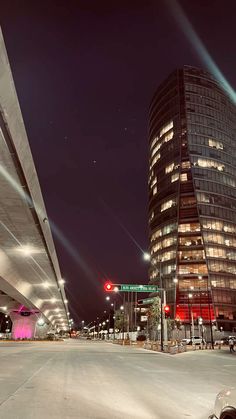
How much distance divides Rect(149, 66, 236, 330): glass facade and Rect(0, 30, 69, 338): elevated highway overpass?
55.9 meters

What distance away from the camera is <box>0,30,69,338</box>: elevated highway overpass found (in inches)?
478

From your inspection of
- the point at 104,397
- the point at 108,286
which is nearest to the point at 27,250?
the point at 108,286

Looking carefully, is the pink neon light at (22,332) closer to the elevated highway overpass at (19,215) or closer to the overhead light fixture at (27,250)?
the elevated highway overpass at (19,215)

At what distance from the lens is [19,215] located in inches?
898

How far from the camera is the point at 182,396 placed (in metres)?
9.82

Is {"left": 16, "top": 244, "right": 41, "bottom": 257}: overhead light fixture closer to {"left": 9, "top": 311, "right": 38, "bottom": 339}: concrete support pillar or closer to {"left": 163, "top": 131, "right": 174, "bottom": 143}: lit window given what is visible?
{"left": 9, "top": 311, "right": 38, "bottom": 339}: concrete support pillar

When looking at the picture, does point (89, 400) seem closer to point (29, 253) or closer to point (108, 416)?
point (108, 416)

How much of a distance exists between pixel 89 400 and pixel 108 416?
1913 millimetres

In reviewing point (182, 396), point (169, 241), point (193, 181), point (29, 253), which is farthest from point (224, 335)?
point (182, 396)

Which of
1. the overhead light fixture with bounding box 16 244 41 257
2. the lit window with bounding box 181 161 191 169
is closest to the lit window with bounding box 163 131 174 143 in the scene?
the lit window with bounding box 181 161 191 169

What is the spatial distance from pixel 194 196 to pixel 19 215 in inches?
3618

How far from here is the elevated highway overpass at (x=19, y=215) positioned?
12.1m

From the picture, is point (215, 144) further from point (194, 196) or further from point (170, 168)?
point (194, 196)

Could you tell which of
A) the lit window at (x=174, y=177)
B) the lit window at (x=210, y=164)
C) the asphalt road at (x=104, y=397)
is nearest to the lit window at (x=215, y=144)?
the lit window at (x=210, y=164)
